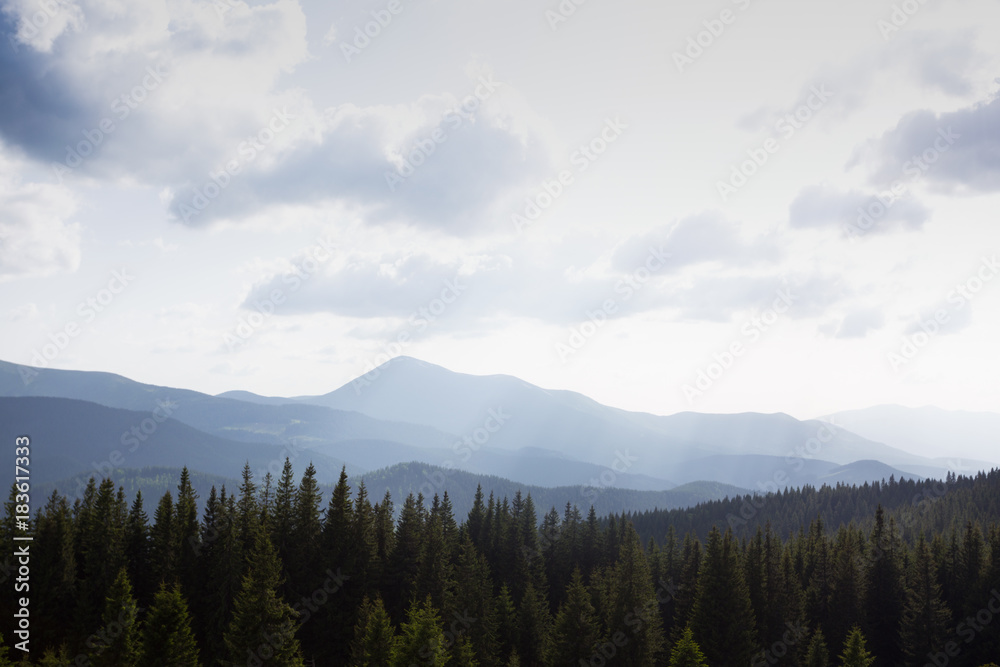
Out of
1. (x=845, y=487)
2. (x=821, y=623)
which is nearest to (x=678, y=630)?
(x=821, y=623)

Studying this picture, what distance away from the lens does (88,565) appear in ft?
173

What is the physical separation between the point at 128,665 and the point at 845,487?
214m

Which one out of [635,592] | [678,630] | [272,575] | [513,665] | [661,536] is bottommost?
[661,536]

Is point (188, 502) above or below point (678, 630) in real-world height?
above

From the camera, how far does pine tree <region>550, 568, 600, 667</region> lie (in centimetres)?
4500

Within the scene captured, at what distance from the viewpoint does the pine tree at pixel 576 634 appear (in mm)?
A: 45000

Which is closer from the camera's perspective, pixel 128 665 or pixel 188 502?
pixel 128 665

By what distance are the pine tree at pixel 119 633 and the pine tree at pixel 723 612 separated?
44953 millimetres

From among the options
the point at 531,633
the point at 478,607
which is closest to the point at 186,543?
the point at 478,607

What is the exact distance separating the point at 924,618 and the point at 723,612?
24.0 metres

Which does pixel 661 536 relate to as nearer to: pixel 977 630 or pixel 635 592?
pixel 977 630

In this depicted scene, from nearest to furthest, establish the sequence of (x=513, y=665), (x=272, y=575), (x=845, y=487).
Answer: (x=272, y=575) → (x=513, y=665) → (x=845, y=487)

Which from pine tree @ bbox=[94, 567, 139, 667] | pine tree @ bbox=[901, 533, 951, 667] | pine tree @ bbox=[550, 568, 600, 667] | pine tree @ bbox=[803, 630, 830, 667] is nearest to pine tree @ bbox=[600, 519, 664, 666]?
pine tree @ bbox=[550, 568, 600, 667]

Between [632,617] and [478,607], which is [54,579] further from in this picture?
[632,617]
